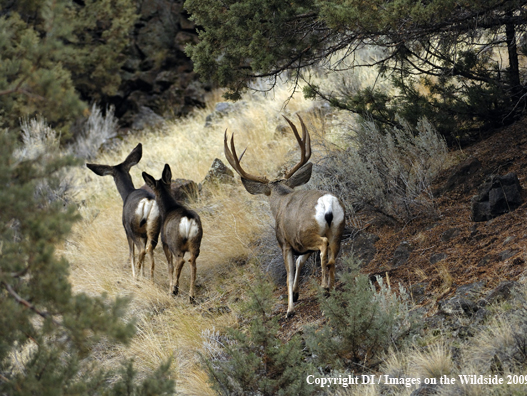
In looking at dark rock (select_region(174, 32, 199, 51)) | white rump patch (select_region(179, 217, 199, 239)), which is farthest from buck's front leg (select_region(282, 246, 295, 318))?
dark rock (select_region(174, 32, 199, 51))

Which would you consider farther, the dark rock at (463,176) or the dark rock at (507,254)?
the dark rock at (463,176)

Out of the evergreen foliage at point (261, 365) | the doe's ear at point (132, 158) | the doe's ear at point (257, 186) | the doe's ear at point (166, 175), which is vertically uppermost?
the doe's ear at point (132, 158)

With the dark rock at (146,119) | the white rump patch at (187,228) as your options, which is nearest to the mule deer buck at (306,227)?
the white rump patch at (187,228)

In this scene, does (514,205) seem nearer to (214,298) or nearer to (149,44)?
(214,298)

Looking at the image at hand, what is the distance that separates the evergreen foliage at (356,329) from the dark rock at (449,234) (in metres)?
1.59

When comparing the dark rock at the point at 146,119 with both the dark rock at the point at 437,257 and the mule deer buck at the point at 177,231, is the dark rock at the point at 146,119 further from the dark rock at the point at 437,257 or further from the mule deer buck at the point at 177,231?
the dark rock at the point at 437,257

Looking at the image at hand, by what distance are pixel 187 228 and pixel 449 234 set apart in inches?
113

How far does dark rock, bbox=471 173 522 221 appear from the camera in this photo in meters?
6.43

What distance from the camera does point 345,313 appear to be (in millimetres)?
5316

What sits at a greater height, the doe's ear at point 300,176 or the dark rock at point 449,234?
the doe's ear at point 300,176

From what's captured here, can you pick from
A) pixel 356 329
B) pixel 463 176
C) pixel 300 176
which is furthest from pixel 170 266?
pixel 463 176

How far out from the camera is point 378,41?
784cm

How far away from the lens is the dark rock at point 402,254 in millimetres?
6621

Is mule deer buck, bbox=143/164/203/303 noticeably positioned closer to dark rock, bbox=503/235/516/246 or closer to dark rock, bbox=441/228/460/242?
dark rock, bbox=441/228/460/242
